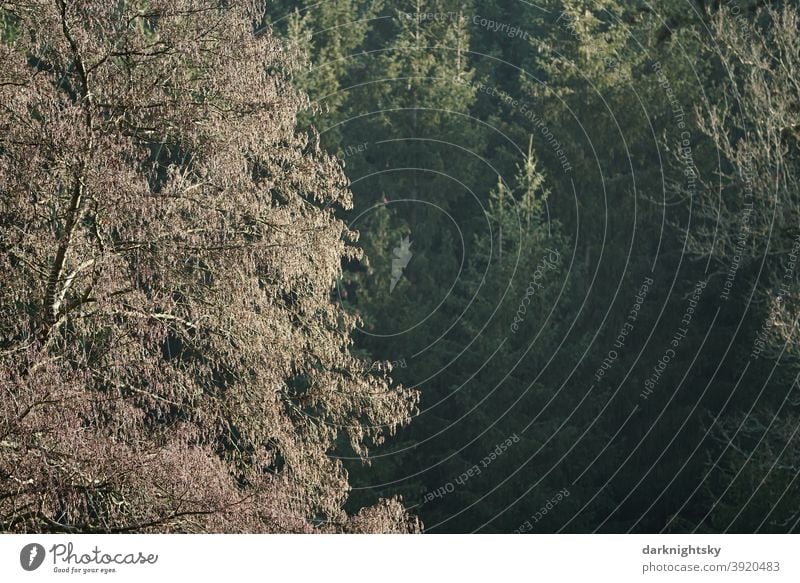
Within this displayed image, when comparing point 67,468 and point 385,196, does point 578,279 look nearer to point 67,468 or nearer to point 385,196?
point 385,196

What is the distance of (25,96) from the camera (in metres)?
12.8

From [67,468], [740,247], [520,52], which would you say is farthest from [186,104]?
[520,52]

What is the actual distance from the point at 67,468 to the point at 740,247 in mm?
17865

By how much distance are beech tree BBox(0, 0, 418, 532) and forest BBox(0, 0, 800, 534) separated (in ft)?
0.14

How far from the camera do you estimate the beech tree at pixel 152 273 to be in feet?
41.4

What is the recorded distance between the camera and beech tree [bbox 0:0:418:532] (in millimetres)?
12609

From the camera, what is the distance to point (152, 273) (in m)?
13.6

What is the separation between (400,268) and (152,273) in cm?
2532
